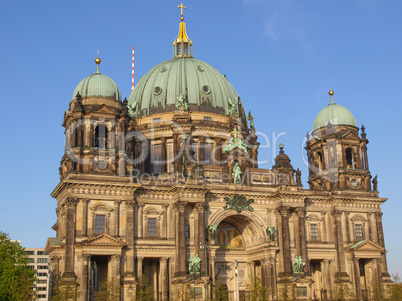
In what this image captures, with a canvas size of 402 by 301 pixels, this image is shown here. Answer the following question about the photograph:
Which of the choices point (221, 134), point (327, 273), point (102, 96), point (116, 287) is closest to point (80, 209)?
point (116, 287)

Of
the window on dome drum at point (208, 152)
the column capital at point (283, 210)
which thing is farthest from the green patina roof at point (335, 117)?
the column capital at point (283, 210)

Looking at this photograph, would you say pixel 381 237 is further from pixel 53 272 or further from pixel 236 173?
pixel 53 272

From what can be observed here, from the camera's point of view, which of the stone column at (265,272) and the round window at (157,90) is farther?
the round window at (157,90)

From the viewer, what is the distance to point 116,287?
177 ft

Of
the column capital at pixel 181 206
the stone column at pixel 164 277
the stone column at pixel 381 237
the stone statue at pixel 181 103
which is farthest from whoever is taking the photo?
the stone statue at pixel 181 103

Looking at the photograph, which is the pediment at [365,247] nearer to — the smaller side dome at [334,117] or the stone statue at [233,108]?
the smaller side dome at [334,117]

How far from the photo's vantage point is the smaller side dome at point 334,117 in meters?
74.3

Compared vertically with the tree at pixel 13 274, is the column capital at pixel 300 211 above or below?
above

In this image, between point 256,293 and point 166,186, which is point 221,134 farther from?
point 256,293

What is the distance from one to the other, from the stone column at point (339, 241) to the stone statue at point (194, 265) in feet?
60.3

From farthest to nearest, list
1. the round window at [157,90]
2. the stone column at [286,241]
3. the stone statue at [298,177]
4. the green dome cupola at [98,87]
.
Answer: the round window at [157,90] < the stone statue at [298,177] < the stone column at [286,241] < the green dome cupola at [98,87]

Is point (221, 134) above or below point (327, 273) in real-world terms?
above

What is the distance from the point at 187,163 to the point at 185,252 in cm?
1070

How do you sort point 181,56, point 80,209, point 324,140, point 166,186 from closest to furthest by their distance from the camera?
point 80,209 → point 166,186 → point 324,140 → point 181,56
